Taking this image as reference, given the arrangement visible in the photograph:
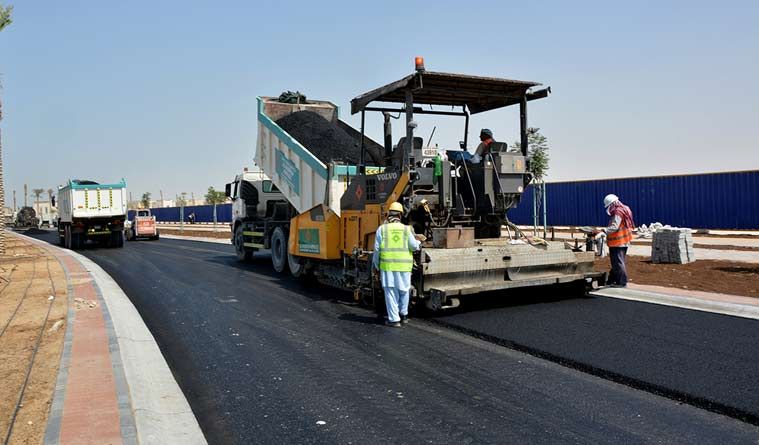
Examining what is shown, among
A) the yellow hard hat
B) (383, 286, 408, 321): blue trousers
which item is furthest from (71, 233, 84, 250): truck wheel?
(383, 286, 408, 321): blue trousers

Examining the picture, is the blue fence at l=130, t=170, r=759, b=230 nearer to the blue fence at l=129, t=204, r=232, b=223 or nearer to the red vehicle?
the red vehicle

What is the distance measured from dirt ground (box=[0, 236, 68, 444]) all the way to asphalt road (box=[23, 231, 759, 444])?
3.20 feet

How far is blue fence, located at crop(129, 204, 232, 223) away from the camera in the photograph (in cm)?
5166

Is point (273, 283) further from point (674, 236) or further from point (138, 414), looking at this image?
point (674, 236)

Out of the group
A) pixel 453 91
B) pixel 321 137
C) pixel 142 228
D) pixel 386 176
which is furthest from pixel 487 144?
pixel 142 228

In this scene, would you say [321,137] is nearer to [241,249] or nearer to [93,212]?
[241,249]

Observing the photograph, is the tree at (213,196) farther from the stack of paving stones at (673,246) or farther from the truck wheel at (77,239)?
the stack of paving stones at (673,246)

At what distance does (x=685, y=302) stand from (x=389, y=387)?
483 centimetres

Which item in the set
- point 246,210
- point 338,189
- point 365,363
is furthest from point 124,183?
point 365,363

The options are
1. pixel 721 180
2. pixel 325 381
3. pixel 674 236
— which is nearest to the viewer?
pixel 325 381

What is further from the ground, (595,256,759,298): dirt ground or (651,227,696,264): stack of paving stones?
(651,227,696,264): stack of paving stones

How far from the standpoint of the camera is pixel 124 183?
76.0 ft

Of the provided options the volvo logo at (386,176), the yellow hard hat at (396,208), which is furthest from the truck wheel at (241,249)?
the yellow hard hat at (396,208)

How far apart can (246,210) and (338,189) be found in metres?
6.21
